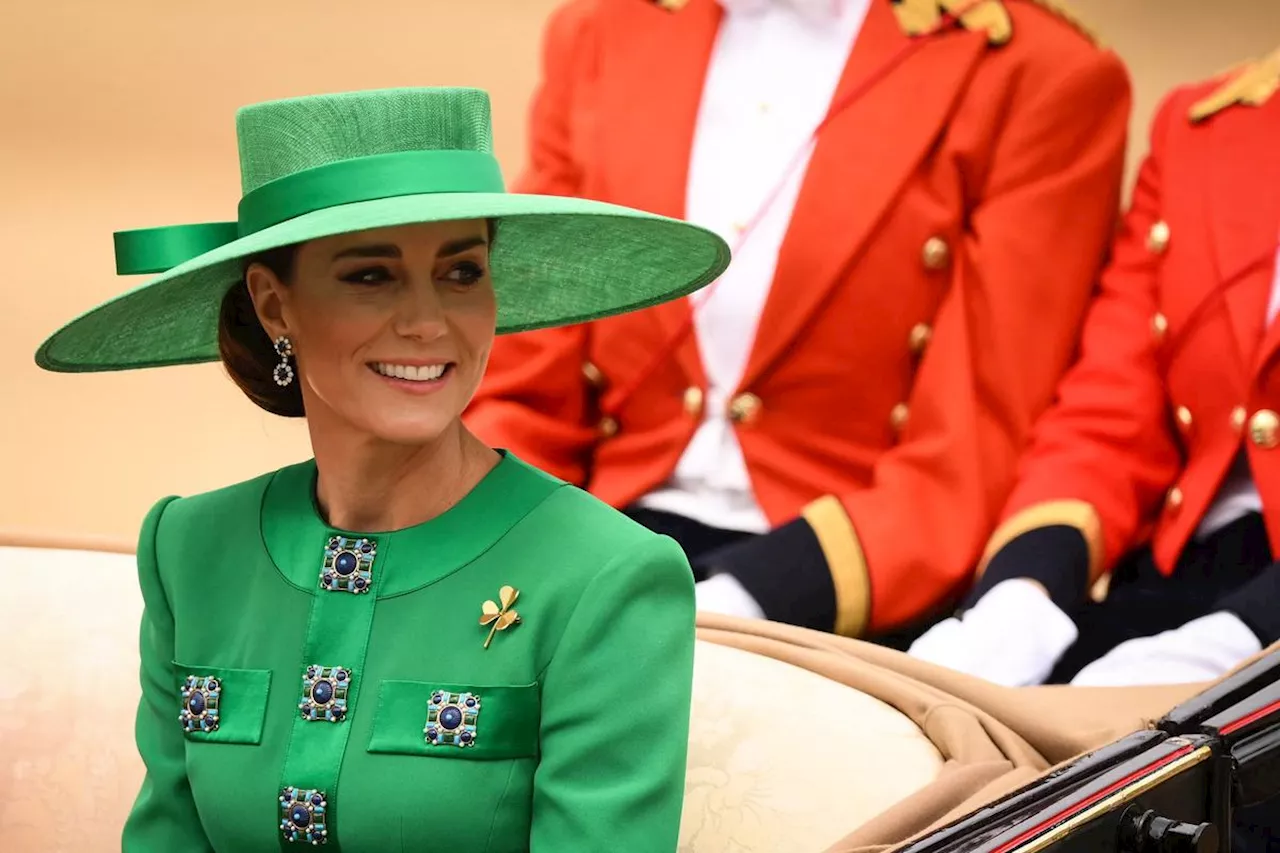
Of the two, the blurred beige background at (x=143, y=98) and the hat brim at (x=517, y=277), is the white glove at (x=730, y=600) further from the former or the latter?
the blurred beige background at (x=143, y=98)

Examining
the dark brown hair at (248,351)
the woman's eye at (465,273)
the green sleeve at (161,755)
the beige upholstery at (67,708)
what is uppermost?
the woman's eye at (465,273)

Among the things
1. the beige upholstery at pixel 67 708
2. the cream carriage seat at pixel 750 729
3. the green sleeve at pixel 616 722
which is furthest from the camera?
the beige upholstery at pixel 67 708

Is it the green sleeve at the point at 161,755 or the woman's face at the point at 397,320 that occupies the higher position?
the woman's face at the point at 397,320

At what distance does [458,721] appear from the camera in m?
0.96

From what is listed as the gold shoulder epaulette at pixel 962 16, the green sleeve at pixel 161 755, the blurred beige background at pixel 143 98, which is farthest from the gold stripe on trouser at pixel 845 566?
the blurred beige background at pixel 143 98

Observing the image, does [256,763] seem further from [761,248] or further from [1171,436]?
[1171,436]

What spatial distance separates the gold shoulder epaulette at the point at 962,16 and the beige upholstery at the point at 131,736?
644 millimetres

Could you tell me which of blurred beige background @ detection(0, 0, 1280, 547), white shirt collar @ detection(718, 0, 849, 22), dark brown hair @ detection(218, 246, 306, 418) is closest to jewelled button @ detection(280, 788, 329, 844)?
dark brown hair @ detection(218, 246, 306, 418)

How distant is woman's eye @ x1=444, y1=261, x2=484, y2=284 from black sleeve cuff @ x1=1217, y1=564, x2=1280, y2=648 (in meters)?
0.77

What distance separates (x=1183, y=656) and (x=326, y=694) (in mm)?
743

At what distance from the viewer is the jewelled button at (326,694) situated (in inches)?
38.6

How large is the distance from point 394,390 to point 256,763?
8.5 inches

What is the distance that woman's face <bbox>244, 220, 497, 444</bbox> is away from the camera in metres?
0.95

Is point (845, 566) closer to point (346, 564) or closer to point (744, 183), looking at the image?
point (744, 183)
